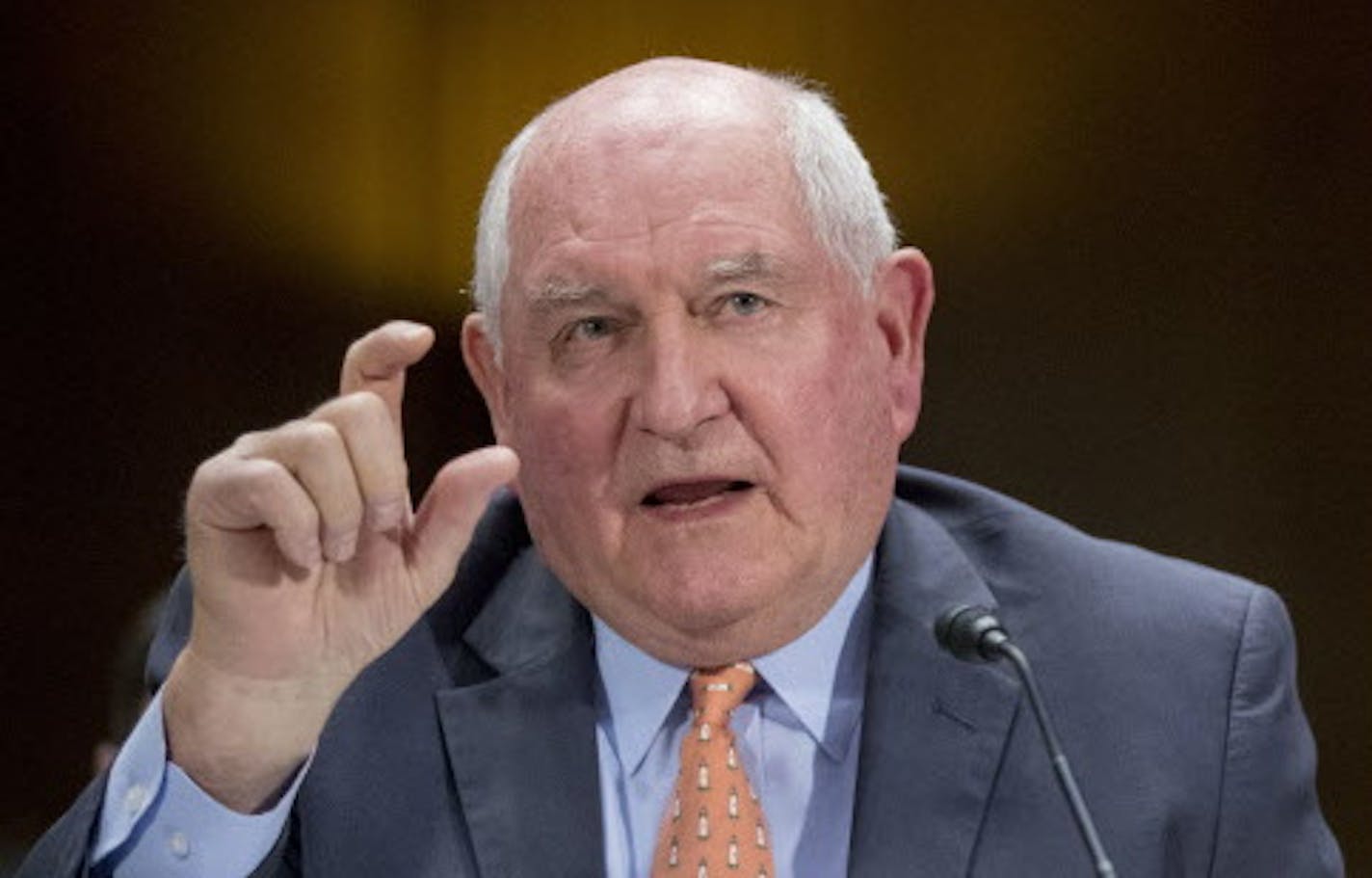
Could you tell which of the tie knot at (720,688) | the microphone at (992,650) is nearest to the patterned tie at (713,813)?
the tie knot at (720,688)

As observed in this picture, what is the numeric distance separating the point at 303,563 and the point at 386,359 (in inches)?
6.6

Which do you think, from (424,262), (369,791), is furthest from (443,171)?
(369,791)

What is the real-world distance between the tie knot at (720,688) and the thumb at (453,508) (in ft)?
1.18

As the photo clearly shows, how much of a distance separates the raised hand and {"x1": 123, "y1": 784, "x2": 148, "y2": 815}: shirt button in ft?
0.13

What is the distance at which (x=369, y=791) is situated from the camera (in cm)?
215

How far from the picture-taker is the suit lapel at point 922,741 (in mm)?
2129

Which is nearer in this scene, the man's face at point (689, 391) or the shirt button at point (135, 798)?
the shirt button at point (135, 798)

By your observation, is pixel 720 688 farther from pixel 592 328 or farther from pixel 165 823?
pixel 165 823

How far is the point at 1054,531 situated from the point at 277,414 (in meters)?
1.70

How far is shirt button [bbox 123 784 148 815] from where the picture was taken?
1.96 metres

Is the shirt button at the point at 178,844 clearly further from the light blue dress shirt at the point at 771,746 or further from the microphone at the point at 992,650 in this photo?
the microphone at the point at 992,650

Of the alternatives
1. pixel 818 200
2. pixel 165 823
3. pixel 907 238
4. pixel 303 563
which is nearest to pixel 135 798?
pixel 165 823

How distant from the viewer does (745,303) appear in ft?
7.02

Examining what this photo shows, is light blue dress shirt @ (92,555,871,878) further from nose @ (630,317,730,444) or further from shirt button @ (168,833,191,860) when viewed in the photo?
shirt button @ (168,833,191,860)
